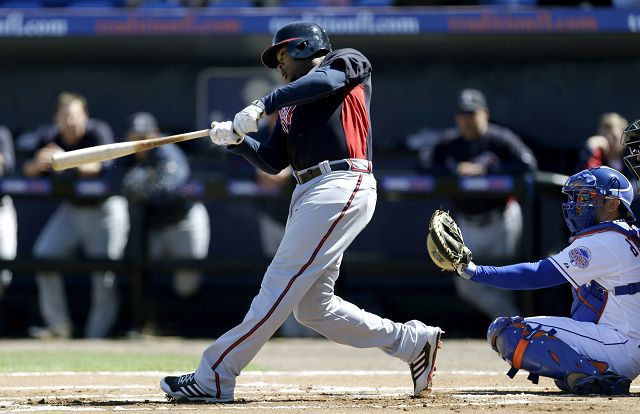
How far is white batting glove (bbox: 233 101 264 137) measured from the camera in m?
4.80

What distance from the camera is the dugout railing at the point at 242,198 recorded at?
8828mm

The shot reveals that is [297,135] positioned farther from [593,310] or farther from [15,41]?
[15,41]

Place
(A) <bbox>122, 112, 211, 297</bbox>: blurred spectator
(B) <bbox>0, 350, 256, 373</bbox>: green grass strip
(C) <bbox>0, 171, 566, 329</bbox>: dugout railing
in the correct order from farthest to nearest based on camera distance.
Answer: (A) <bbox>122, 112, 211, 297</bbox>: blurred spectator < (C) <bbox>0, 171, 566, 329</bbox>: dugout railing < (B) <bbox>0, 350, 256, 373</bbox>: green grass strip

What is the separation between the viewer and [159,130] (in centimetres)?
1059

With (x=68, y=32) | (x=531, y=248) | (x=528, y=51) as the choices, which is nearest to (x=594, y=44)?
(x=528, y=51)

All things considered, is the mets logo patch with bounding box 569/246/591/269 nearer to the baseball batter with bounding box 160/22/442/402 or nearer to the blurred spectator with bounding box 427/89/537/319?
the baseball batter with bounding box 160/22/442/402

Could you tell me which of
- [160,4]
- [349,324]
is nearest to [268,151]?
[349,324]

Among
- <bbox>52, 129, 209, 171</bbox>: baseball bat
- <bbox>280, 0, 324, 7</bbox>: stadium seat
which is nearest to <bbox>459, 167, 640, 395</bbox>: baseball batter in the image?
<bbox>52, 129, 209, 171</bbox>: baseball bat

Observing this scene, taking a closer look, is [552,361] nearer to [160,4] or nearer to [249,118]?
[249,118]

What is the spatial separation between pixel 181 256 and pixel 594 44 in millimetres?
3864

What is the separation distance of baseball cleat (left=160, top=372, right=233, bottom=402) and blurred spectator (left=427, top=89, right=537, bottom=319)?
169 inches

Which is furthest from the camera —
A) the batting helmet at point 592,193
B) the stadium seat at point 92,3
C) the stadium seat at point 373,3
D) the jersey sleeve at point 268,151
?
the stadium seat at point 92,3

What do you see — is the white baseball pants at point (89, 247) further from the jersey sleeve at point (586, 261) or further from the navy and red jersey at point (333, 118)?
the jersey sleeve at point (586, 261)

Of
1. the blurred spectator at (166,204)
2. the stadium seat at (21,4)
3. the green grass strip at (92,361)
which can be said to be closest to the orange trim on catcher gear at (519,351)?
the green grass strip at (92,361)
